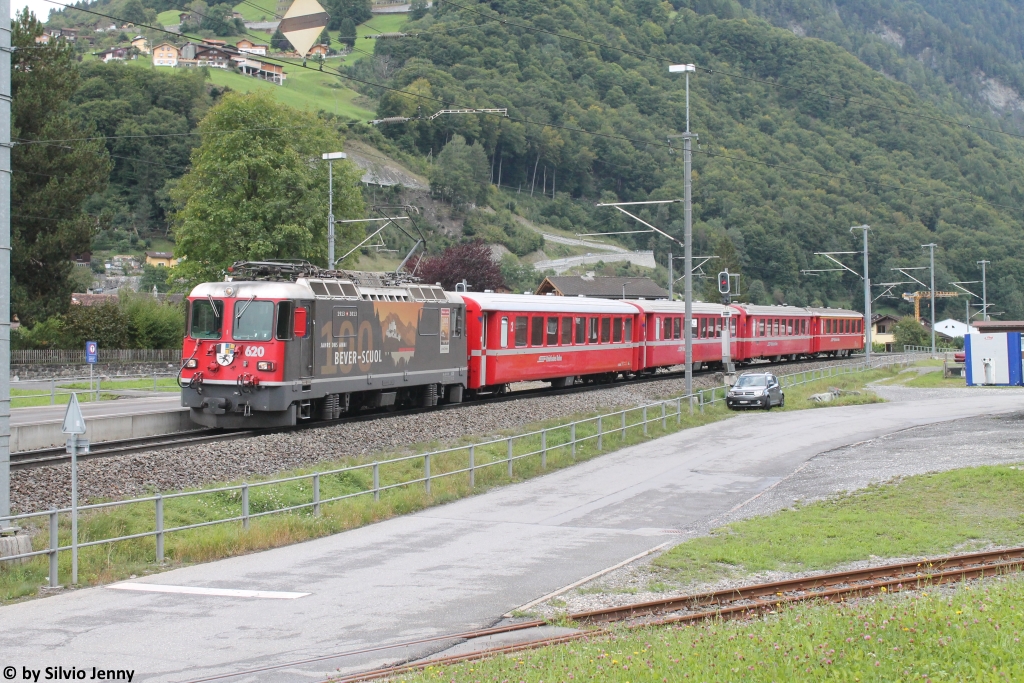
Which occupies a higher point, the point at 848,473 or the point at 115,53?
the point at 115,53

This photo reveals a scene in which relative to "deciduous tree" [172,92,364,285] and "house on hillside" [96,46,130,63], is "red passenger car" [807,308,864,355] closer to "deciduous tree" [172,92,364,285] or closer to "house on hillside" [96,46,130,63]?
"deciduous tree" [172,92,364,285]

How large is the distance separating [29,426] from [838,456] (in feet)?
56.0

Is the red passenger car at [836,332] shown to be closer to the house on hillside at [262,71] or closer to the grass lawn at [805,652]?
the grass lawn at [805,652]

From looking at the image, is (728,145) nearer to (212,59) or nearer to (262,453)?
(212,59)

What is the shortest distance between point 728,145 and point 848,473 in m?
156

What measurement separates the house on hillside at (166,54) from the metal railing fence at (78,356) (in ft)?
447

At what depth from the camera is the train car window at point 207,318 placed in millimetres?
23625

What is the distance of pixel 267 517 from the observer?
15.7 metres

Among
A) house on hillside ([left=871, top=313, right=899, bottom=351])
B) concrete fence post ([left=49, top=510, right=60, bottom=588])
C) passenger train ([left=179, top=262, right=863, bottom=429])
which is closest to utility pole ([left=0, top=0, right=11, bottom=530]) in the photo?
concrete fence post ([left=49, top=510, right=60, bottom=588])

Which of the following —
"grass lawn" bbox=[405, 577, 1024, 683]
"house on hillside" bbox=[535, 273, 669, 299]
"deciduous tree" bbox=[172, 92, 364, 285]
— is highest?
"deciduous tree" bbox=[172, 92, 364, 285]

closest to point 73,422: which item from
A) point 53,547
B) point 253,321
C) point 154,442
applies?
point 53,547

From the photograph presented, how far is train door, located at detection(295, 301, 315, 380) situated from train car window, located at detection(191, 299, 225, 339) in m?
1.75

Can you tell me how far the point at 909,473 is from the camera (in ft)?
68.8

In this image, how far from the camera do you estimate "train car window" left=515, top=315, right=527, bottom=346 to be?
112 ft
